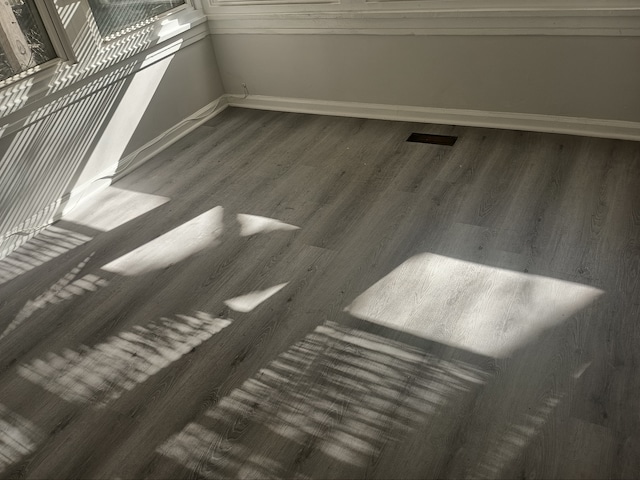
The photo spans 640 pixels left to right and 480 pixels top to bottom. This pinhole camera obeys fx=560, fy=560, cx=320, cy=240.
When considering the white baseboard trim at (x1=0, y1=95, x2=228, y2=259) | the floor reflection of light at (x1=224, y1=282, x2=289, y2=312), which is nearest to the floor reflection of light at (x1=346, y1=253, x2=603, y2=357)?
the floor reflection of light at (x1=224, y1=282, x2=289, y2=312)

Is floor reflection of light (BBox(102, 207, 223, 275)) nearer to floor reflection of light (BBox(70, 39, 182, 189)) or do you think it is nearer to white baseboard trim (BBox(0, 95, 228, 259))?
white baseboard trim (BBox(0, 95, 228, 259))

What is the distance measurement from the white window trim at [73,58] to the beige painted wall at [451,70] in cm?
55

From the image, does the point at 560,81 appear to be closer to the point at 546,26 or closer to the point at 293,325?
the point at 546,26

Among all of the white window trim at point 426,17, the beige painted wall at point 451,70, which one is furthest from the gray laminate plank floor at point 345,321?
the white window trim at point 426,17

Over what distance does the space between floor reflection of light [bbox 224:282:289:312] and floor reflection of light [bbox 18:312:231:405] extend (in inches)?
3.4

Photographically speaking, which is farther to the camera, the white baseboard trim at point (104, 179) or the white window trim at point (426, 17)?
the white baseboard trim at point (104, 179)

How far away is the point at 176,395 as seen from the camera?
1.97 metres

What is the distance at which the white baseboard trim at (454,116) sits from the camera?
9.80 ft

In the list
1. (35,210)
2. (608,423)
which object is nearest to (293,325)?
(608,423)

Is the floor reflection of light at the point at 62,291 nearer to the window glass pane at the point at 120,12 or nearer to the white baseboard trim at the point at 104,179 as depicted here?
the white baseboard trim at the point at 104,179

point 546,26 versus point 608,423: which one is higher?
point 546,26

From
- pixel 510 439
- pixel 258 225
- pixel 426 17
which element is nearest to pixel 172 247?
pixel 258 225

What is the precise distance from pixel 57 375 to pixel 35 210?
1249 millimetres

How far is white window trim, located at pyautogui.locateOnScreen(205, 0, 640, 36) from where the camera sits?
272 cm
